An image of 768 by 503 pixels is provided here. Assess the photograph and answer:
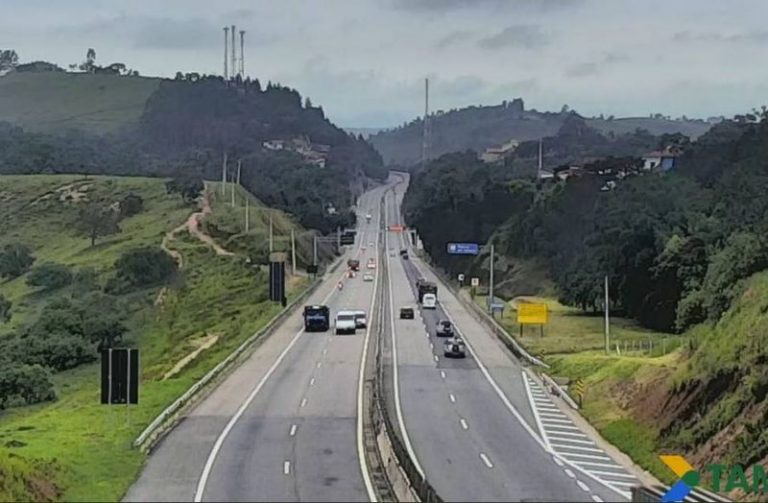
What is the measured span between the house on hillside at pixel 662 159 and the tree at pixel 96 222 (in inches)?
2749

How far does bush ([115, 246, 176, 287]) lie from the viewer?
120438 millimetres

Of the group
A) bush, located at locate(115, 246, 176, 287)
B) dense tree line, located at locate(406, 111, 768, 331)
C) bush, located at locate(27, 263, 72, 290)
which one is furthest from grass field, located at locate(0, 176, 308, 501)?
dense tree line, located at locate(406, 111, 768, 331)

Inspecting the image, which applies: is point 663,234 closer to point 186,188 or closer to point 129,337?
point 129,337

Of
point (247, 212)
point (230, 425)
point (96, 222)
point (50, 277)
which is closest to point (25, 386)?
Answer: point (230, 425)

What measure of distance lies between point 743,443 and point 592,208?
335 feet

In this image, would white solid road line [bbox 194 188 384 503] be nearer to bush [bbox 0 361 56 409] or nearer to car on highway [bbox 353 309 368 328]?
car on highway [bbox 353 309 368 328]

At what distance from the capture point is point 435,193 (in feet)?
617

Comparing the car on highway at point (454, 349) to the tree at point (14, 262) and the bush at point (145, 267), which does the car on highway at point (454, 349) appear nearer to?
the bush at point (145, 267)

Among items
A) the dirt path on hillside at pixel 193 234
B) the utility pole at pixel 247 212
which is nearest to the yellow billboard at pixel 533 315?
the dirt path on hillside at pixel 193 234

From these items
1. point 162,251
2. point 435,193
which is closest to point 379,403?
point 162,251

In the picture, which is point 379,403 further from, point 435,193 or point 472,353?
point 435,193

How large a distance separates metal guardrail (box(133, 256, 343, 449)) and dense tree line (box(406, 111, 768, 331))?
22866 millimetres

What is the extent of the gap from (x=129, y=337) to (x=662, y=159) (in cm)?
10616

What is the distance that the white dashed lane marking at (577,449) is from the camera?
37.9 m
